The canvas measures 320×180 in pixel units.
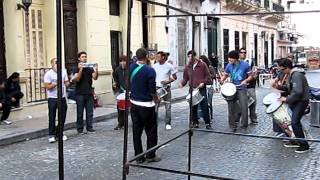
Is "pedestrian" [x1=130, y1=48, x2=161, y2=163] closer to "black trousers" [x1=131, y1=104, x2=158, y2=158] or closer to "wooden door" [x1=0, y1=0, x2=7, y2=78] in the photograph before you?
"black trousers" [x1=131, y1=104, x2=158, y2=158]

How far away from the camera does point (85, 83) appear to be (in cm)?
1118

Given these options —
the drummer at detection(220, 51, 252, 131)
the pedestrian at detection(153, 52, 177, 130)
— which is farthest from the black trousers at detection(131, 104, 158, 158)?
the drummer at detection(220, 51, 252, 131)

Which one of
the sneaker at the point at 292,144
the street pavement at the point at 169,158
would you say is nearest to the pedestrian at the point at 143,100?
the street pavement at the point at 169,158

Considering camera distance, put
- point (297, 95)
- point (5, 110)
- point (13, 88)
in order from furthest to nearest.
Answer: point (13, 88) → point (5, 110) → point (297, 95)

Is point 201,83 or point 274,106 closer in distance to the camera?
point 274,106

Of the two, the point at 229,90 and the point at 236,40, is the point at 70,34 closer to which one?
the point at 229,90

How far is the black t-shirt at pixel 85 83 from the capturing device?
36.6 ft

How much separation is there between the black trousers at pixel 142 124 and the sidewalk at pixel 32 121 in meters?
3.29

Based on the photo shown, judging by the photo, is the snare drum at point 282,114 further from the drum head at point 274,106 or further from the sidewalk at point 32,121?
the sidewalk at point 32,121

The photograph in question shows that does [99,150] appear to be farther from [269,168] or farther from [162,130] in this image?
[269,168]

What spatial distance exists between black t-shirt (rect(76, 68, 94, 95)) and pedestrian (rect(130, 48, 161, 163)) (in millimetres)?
3014

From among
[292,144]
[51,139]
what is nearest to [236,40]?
[51,139]

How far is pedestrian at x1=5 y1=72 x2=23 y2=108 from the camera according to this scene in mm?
12414

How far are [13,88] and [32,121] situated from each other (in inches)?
36.5
